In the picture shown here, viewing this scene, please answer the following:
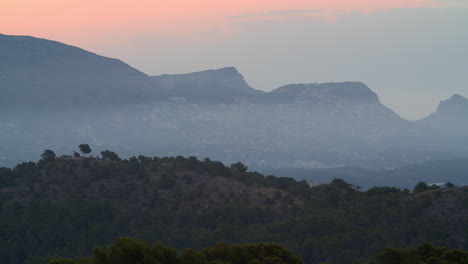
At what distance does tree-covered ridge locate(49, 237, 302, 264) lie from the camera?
33344mm

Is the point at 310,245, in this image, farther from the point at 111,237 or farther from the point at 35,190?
the point at 35,190

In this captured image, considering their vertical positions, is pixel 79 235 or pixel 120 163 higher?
pixel 120 163

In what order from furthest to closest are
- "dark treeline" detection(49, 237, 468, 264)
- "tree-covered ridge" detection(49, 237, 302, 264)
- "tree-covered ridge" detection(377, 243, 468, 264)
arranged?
"tree-covered ridge" detection(377, 243, 468, 264) < "dark treeline" detection(49, 237, 468, 264) < "tree-covered ridge" detection(49, 237, 302, 264)

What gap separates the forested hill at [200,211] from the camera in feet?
191

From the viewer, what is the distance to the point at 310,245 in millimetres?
55156

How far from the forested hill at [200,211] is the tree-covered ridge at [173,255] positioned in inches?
708

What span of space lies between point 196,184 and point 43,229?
827 inches

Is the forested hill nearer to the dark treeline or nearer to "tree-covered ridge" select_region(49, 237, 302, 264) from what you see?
the dark treeline

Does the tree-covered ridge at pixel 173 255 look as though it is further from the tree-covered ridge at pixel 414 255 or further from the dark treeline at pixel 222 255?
the tree-covered ridge at pixel 414 255

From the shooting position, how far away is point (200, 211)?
71.1 m

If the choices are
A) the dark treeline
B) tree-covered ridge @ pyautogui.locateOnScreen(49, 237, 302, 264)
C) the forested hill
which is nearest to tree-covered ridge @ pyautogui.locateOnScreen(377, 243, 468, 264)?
the dark treeline

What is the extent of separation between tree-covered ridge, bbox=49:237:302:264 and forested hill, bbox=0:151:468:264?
18.0 meters

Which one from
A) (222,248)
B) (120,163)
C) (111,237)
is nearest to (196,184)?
(120,163)

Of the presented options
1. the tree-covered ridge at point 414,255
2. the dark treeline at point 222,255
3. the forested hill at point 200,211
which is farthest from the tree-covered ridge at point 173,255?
the forested hill at point 200,211
